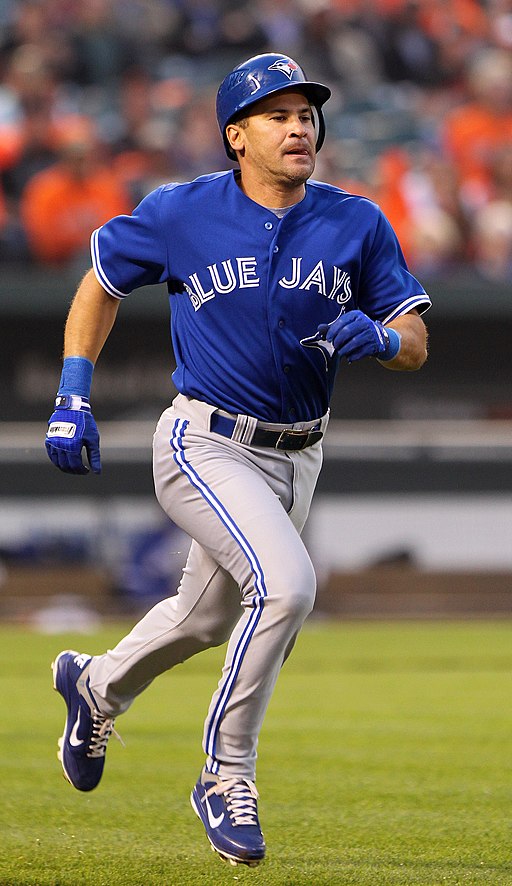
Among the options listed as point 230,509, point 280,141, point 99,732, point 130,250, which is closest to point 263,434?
point 230,509

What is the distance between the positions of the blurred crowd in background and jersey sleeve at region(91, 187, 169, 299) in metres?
7.45

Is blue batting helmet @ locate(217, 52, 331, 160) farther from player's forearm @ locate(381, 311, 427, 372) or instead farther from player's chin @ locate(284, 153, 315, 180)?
player's forearm @ locate(381, 311, 427, 372)

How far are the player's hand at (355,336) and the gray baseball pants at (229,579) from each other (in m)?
0.40

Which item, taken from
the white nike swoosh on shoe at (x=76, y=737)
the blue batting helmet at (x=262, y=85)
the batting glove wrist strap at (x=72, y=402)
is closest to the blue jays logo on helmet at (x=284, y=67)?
the blue batting helmet at (x=262, y=85)

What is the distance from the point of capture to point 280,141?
3855mm

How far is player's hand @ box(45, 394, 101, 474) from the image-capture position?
381 cm

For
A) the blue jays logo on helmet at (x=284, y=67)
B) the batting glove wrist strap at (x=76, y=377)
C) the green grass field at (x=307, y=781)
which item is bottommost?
the green grass field at (x=307, y=781)

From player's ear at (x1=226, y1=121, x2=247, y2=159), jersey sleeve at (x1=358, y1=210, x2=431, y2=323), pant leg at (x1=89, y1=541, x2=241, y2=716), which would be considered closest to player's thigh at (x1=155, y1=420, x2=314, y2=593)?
pant leg at (x1=89, y1=541, x2=241, y2=716)

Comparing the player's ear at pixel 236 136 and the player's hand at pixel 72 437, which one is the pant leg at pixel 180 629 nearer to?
the player's hand at pixel 72 437

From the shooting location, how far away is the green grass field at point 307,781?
3.57m

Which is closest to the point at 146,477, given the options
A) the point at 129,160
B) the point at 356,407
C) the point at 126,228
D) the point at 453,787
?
the point at 356,407

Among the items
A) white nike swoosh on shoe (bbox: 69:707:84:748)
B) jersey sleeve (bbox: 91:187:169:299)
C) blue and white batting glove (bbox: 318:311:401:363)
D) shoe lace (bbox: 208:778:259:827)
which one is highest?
jersey sleeve (bbox: 91:187:169:299)

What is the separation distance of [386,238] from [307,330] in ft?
1.19

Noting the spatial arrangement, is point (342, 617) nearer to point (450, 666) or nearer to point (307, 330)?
point (450, 666)
